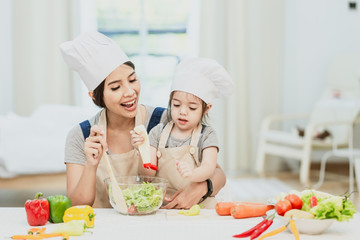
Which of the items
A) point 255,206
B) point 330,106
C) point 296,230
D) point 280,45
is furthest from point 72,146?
point 280,45

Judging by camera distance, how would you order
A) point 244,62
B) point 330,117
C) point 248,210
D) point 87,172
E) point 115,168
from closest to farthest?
point 248,210
point 87,172
point 115,168
point 330,117
point 244,62

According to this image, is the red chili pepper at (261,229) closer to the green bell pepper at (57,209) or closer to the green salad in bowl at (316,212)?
the green salad in bowl at (316,212)

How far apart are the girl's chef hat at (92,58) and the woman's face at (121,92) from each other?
0.09 ft

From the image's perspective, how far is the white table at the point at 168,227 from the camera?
56.5 inches

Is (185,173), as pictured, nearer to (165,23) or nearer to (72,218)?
(72,218)

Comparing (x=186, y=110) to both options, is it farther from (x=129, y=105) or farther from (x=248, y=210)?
(x=248, y=210)

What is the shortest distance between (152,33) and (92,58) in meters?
4.35

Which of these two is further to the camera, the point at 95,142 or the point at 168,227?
the point at 95,142

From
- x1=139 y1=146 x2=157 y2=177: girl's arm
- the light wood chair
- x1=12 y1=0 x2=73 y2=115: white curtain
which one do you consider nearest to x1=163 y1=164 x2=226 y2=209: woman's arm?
x1=139 y1=146 x2=157 y2=177: girl's arm

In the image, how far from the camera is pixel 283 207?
1.47 meters

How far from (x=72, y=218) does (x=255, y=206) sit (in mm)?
563

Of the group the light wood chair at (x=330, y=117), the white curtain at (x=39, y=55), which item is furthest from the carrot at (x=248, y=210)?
the white curtain at (x=39, y=55)

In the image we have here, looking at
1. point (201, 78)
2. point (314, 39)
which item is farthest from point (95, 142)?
point (314, 39)

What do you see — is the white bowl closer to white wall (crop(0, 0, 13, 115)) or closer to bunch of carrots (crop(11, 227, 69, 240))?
bunch of carrots (crop(11, 227, 69, 240))
